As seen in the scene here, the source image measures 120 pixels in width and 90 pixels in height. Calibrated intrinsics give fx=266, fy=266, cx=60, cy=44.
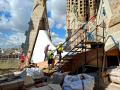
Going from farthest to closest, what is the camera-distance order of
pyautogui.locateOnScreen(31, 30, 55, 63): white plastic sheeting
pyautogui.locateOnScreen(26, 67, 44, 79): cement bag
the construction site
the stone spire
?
1. the stone spire
2. pyautogui.locateOnScreen(31, 30, 55, 63): white plastic sheeting
3. pyautogui.locateOnScreen(26, 67, 44, 79): cement bag
4. the construction site

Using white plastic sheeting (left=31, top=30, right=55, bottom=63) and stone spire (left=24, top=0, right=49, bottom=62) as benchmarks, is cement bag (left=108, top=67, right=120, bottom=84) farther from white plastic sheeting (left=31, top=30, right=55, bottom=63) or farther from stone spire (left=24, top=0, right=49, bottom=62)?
stone spire (left=24, top=0, right=49, bottom=62)

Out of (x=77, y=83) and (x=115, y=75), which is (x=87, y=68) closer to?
(x=115, y=75)

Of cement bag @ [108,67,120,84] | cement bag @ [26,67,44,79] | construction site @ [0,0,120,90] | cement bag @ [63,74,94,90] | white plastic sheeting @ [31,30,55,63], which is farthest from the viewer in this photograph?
white plastic sheeting @ [31,30,55,63]

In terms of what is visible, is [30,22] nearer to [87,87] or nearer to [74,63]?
[74,63]

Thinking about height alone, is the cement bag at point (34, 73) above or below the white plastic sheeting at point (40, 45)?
below

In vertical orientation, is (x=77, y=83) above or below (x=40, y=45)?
below

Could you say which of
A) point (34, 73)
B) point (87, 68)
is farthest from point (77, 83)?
point (87, 68)

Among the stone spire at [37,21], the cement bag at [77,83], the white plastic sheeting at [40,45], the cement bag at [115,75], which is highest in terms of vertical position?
the stone spire at [37,21]

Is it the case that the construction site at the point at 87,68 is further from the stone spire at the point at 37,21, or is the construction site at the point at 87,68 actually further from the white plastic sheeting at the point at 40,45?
the stone spire at the point at 37,21

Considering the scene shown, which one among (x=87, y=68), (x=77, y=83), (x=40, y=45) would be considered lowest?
(x=77, y=83)

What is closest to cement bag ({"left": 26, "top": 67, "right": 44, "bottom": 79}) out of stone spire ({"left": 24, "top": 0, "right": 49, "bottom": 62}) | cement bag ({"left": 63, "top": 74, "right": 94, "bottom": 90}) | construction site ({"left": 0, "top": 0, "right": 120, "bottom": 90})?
construction site ({"left": 0, "top": 0, "right": 120, "bottom": 90})

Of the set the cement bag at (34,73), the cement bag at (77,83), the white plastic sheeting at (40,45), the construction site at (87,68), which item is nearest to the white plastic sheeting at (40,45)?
the white plastic sheeting at (40,45)

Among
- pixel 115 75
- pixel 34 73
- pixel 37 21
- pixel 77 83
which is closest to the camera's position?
pixel 77 83

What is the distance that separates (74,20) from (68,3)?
989 inches
